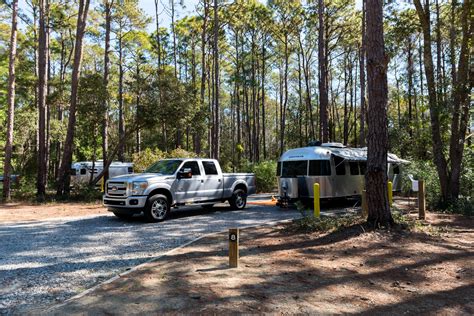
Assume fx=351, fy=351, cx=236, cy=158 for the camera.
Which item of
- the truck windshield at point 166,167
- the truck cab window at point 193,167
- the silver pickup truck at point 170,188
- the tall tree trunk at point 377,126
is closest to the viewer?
the tall tree trunk at point 377,126

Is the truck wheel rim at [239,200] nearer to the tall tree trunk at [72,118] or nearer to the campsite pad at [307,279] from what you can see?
the campsite pad at [307,279]

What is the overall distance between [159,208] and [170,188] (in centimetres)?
69

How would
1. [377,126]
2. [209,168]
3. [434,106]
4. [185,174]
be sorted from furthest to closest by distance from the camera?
[434,106], [209,168], [185,174], [377,126]

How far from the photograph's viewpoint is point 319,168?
13102 mm

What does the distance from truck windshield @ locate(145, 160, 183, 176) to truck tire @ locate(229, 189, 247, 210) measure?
103 inches

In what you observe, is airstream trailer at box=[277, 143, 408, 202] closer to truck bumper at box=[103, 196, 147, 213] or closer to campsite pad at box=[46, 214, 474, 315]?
campsite pad at box=[46, 214, 474, 315]

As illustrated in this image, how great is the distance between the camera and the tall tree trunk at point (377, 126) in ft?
26.3

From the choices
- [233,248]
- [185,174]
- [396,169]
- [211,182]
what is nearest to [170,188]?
[185,174]

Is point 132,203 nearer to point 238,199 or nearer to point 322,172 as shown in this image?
point 238,199

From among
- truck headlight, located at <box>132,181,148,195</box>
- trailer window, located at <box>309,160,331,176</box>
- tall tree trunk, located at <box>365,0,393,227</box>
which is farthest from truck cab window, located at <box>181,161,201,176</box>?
tall tree trunk, located at <box>365,0,393,227</box>

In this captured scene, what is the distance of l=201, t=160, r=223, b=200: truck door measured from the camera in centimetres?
1203

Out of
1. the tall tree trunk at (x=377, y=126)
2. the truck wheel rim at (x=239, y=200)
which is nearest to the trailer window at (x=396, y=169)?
the truck wheel rim at (x=239, y=200)

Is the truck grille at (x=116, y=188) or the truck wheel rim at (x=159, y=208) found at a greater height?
the truck grille at (x=116, y=188)

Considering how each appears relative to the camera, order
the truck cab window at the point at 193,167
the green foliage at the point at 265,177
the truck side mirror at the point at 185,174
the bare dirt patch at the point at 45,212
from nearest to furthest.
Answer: the truck side mirror at the point at 185,174 → the truck cab window at the point at 193,167 → the bare dirt patch at the point at 45,212 → the green foliage at the point at 265,177
